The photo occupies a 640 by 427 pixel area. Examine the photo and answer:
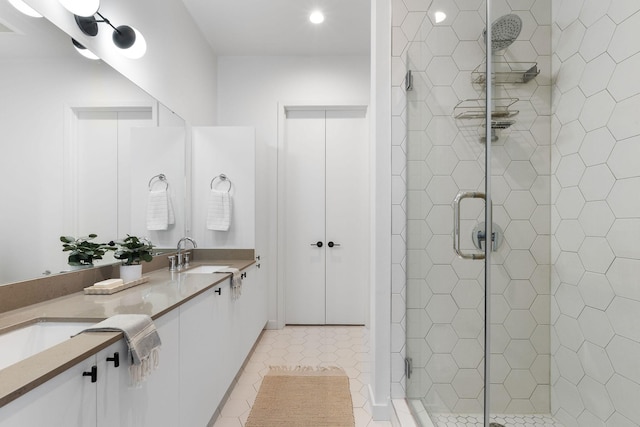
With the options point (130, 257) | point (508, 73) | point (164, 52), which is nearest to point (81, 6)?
point (164, 52)

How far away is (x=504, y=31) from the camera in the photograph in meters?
1.25

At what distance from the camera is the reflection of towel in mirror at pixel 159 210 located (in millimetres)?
2221

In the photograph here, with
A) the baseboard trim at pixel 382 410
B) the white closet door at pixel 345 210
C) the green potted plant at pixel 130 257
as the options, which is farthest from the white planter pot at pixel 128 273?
the white closet door at pixel 345 210

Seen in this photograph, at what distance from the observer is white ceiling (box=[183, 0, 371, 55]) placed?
264 cm

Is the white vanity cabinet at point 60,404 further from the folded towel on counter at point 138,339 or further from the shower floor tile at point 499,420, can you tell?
the shower floor tile at point 499,420

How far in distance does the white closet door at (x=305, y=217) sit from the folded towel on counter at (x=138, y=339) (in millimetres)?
2455

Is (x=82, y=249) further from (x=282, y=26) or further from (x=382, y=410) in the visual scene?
(x=282, y=26)

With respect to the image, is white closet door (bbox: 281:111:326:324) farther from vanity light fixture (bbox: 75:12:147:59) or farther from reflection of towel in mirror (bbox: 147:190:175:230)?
vanity light fixture (bbox: 75:12:147:59)

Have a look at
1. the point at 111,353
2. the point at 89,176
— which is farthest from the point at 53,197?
the point at 111,353

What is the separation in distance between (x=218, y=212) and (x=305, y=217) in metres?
0.99

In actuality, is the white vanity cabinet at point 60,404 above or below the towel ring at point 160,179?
below

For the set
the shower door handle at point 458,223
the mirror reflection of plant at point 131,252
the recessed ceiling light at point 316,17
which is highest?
the recessed ceiling light at point 316,17

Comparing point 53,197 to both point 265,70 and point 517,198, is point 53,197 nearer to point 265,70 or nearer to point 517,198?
point 517,198

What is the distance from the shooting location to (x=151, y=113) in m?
2.17
